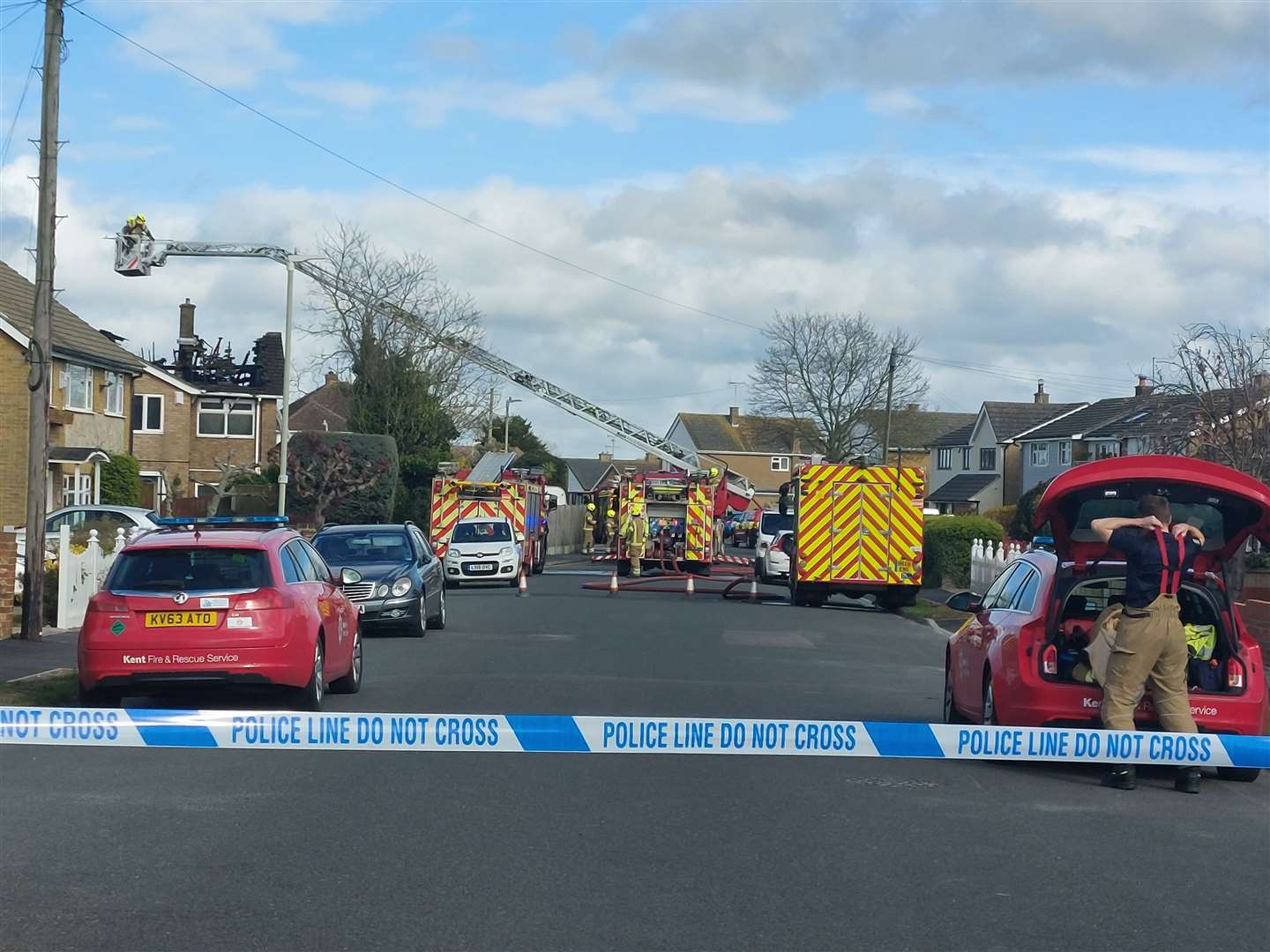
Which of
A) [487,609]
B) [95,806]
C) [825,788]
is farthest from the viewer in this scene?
[487,609]

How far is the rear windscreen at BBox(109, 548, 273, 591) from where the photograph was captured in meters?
11.8

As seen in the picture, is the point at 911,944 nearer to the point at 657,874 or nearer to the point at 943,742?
the point at 943,742

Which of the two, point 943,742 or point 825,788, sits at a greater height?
point 943,742

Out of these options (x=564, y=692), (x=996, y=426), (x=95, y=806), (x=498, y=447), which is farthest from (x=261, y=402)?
(x=95, y=806)

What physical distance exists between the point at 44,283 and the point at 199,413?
136ft

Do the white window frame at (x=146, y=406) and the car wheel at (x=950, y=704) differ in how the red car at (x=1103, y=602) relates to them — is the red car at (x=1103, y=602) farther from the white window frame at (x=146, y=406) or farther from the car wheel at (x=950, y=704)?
the white window frame at (x=146, y=406)

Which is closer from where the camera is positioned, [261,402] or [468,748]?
[468,748]

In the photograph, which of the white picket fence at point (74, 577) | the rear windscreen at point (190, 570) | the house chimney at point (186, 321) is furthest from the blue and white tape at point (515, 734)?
the house chimney at point (186, 321)

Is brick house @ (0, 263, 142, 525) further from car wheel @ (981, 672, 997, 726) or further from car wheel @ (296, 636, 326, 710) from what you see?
car wheel @ (981, 672, 997, 726)

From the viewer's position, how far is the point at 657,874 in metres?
7.05

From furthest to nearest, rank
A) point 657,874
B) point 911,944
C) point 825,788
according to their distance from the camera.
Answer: point 825,788, point 657,874, point 911,944

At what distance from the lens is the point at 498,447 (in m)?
88.6

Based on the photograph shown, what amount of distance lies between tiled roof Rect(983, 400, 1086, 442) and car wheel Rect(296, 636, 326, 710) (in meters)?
71.8

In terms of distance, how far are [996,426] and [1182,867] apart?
7784 centimetres
